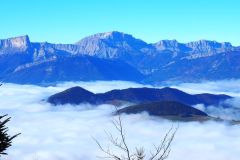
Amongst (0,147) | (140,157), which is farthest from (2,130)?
(140,157)

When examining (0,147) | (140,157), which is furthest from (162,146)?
(0,147)

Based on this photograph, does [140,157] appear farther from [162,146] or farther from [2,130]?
[2,130]

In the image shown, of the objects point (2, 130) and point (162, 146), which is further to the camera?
point (2, 130)

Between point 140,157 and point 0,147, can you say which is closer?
point 140,157

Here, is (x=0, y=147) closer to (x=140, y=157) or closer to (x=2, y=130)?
Answer: (x=2, y=130)

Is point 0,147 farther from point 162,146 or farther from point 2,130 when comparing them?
point 162,146

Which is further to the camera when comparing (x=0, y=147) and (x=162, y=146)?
(x=0, y=147)
